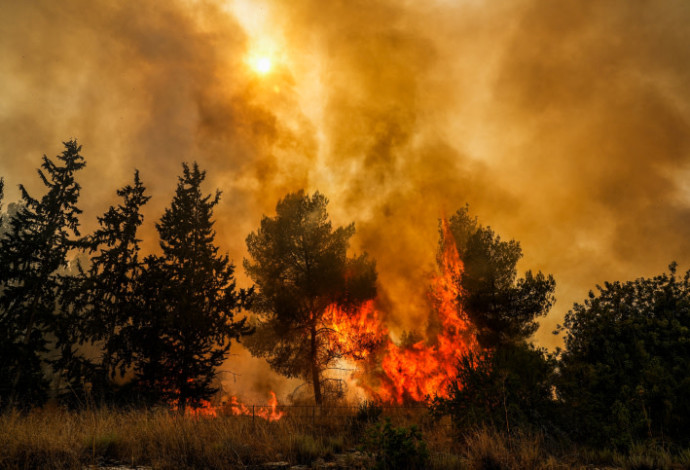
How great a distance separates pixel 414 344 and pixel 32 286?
913 inches

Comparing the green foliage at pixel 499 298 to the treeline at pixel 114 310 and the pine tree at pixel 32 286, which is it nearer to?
the treeline at pixel 114 310

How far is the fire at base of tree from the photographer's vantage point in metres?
9.09

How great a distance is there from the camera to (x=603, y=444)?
9828 millimetres

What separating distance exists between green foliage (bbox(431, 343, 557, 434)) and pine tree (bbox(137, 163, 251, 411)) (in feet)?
41.5

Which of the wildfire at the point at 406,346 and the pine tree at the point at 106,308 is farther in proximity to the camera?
the wildfire at the point at 406,346

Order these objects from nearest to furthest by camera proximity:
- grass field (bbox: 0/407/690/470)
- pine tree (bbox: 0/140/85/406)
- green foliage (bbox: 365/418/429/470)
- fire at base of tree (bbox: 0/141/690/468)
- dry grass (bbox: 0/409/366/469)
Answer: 1. dry grass (bbox: 0/409/366/469)
2. grass field (bbox: 0/407/690/470)
3. green foliage (bbox: 365/418/429/470)
4. fire at base of tree (bbox: 0/141/690/468)
5. pine tree (bbox: 0/140/85/406)

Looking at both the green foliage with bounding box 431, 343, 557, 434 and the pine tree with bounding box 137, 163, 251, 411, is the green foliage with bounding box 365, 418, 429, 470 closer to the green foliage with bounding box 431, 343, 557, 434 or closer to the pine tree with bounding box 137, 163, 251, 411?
the green foliage with bounding box 431, 343, 557, 434

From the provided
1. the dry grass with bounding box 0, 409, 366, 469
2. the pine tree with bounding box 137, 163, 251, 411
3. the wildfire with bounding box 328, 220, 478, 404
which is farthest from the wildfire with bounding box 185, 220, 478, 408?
the dry grass with bounding box 0, 409, 366, 469

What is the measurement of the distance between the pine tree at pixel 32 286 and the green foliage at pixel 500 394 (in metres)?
19.8

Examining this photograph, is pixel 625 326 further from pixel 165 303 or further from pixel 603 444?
pixel 165 303

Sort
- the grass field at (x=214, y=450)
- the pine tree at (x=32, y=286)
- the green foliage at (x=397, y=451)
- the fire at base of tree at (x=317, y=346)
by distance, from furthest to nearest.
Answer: the pine tree at (x=32, y=286) → the fire at base of tree at (x=317, y=346) → the green foliage at (x=397, y=451) → the grass field at (x=214, y=450)

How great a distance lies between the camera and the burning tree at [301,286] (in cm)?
2277

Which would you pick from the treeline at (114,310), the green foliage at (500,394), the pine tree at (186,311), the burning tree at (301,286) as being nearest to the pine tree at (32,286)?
the treeline at (114,310)

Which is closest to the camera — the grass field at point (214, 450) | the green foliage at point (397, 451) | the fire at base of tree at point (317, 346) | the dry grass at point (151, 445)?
the dry grass at point (151, 445)
